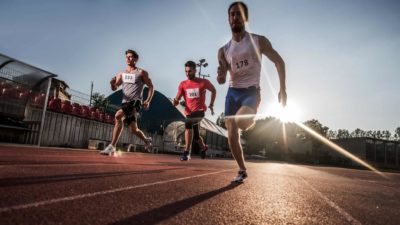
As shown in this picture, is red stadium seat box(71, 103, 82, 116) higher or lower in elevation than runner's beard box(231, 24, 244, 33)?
lower

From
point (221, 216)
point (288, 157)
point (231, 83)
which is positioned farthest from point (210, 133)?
point (221, 216)

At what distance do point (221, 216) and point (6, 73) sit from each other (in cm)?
908

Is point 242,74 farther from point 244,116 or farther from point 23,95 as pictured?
point 23,95

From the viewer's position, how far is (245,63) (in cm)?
400

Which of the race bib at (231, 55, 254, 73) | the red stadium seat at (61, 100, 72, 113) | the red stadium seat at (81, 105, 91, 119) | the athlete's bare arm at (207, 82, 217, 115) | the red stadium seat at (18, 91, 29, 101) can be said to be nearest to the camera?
the race bib at (231, 55, 254, 73)

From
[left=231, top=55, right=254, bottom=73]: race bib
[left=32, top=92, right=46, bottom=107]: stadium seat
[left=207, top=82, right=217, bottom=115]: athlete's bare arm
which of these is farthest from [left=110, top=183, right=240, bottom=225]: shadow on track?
[left=32, top=92, right=46, bottom=107]: stadium seat

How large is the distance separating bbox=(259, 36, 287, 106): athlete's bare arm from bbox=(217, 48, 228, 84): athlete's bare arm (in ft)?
1.92

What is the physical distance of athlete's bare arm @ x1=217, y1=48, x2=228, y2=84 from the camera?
3951mm

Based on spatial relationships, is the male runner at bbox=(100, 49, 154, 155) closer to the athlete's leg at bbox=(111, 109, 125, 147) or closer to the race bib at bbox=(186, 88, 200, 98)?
the athlete's leg at bbox=(111, 109, 125, 147)

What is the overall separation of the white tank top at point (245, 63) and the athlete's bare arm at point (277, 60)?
0.08 m

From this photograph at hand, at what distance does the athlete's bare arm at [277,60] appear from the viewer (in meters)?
3.80

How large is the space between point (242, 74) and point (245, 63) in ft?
0.53

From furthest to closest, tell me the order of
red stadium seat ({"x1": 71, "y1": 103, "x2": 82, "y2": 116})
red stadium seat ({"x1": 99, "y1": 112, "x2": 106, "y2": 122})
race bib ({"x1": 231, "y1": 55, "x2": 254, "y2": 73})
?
red stadium seat ({"x1": 99, "y1": 112, "x2": 106, "y2": 122}) → red stadium seat ({"x1": 71, "y1": 103, "x2": 82, "y2": 116}) → race bib ({"x1": 231, "y1": 55, "x2": 254, "y2": 73})

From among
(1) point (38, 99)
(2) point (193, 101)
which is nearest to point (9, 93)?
(1) point (38, 99)
